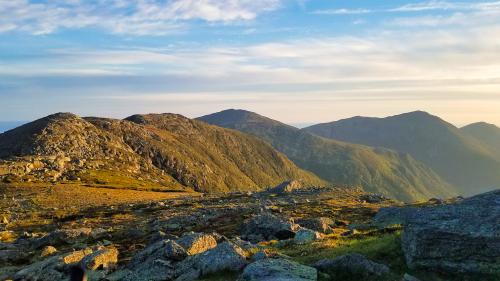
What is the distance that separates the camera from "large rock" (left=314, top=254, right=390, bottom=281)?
2417 centimetres

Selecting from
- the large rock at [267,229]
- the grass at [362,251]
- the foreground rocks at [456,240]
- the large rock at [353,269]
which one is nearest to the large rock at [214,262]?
the grass at [362,251]

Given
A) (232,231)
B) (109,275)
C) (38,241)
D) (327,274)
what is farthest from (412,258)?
(38,241)

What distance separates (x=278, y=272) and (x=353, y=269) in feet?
13.3

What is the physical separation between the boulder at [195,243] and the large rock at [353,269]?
12.0 metres

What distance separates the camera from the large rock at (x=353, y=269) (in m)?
24.2

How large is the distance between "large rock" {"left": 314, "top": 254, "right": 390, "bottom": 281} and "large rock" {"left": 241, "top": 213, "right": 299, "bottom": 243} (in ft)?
65.9

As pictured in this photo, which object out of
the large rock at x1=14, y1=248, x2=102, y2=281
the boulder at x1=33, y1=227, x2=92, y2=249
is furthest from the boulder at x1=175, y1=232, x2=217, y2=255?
the boulder at x1=33, y1=227, x2=92, y2=249

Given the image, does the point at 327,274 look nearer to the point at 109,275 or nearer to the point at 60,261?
the point at 109,275

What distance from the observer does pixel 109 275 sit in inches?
1315

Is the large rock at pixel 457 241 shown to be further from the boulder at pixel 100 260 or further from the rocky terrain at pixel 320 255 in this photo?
the boulder at pixel 100 260

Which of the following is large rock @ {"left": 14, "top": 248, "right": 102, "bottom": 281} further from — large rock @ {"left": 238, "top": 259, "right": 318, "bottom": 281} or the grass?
the grass

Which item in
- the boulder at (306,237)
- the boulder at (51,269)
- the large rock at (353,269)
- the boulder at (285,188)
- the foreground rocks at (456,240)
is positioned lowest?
the boulder at (285,188)

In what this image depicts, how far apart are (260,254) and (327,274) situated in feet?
18.9

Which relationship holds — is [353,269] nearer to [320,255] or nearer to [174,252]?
[320,255]
